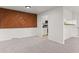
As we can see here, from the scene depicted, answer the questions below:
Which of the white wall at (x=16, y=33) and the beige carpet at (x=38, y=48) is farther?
the white wall at (x=16, y=33)

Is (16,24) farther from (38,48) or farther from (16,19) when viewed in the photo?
(38,48)

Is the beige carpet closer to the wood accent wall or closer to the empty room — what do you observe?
the empty room

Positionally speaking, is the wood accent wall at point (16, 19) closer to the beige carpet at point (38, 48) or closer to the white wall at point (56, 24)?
the beige carpet at point (38, 48)

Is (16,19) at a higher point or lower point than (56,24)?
higher

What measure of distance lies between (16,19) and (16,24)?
0.35 meters

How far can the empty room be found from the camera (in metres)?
4.09

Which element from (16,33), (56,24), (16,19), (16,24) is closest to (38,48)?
(56,24)

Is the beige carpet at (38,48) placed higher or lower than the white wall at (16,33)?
lower

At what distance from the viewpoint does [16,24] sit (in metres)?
5.80

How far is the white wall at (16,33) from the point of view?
16.3 feet

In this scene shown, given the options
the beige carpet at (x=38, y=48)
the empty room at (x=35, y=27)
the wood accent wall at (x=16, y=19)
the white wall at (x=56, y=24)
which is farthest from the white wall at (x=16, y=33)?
the white wall at (x=56, y=24)

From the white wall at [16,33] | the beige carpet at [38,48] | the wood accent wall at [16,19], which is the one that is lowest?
the beige carpet at [38,48]
